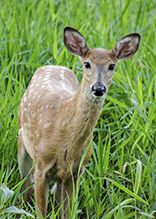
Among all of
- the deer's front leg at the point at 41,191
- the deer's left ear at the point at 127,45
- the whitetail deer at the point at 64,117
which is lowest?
the deer's front leg at the point at 41,191

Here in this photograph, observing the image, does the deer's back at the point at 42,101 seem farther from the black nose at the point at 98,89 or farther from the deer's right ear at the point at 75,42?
the black nose at the point at 98,89

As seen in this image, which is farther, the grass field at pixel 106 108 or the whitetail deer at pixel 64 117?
the grass field at pixel 106 108

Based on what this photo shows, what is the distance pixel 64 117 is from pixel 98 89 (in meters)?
0.52

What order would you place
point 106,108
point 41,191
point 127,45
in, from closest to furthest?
1. point 41,191
2. point 127,45
3. point 106,108

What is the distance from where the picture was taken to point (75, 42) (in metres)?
3.31

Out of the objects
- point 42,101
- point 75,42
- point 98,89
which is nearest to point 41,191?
point 42,101

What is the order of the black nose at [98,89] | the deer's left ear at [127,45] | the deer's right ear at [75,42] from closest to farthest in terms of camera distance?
the black nose at [98,89], the deer's right ear at [75,42], the deer's left ear at [127,45]

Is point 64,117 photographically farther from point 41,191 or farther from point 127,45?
point 127,45

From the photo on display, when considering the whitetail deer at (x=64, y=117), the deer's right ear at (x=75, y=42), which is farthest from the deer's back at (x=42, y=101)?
the deer's right ear at (x=75, y=42)

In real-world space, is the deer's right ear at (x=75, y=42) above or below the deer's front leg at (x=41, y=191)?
above

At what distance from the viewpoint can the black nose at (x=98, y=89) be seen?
9.18 feet

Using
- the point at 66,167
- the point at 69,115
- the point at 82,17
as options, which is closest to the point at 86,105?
the point at 69,115

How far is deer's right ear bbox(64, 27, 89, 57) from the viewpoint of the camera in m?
3.23

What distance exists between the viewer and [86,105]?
9.80 feet
